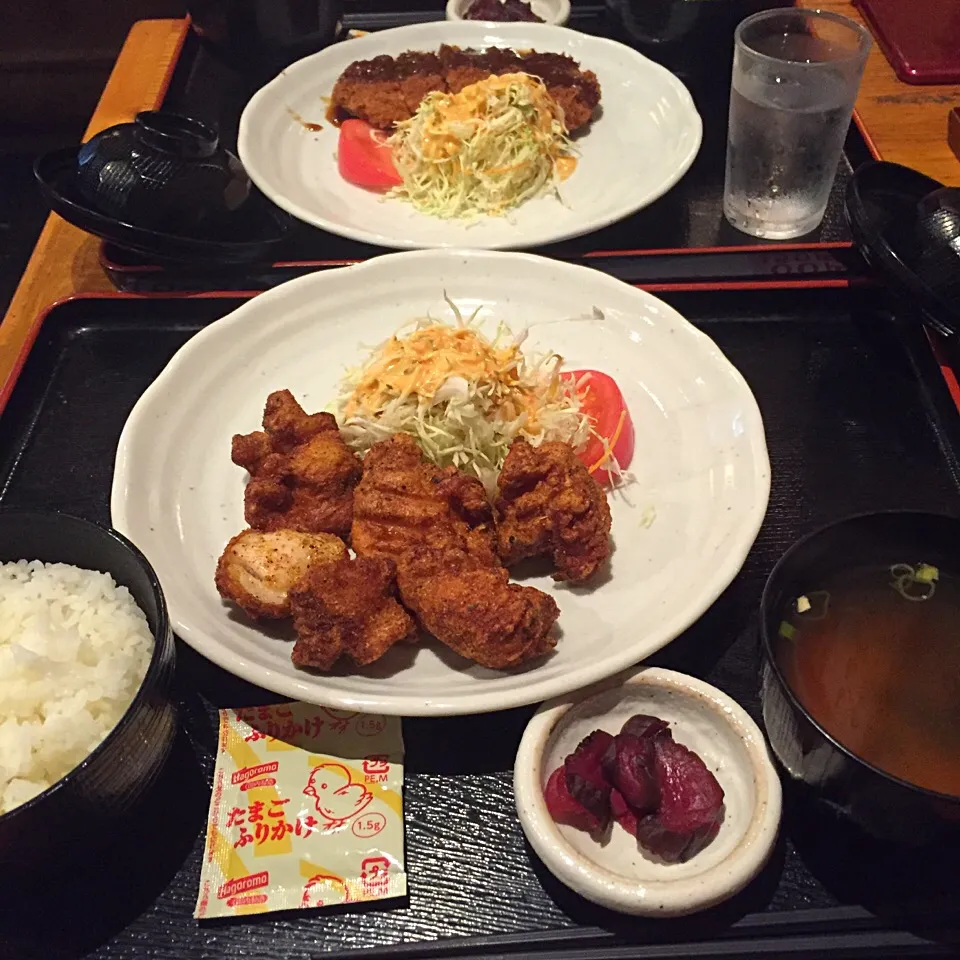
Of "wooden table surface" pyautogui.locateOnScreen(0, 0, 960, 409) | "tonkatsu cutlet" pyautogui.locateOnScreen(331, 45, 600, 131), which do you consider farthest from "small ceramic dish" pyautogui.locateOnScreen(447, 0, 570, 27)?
"wooden table surface" pyautogui.locateOnScreen(0, 0, 960, 409)

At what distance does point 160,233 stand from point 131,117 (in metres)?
1.35

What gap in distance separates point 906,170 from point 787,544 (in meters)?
1.59

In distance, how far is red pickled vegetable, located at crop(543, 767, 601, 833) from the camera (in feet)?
5.24

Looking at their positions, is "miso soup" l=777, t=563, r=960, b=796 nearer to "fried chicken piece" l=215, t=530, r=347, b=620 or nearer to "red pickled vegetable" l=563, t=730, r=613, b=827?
"red pickled vegetable" l=563, t=730, r=613, b=827

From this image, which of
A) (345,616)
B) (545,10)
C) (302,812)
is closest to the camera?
(302,812)

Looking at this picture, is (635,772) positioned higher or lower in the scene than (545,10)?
lower

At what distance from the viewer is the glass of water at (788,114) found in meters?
2.95

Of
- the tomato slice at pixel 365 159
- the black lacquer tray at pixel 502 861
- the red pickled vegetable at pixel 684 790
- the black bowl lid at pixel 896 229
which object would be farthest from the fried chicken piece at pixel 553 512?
the tomato slice at pixel 365 159

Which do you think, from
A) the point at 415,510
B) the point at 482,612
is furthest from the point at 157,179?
the point at 482,612

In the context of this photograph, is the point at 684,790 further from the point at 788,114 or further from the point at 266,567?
the point at 788,114

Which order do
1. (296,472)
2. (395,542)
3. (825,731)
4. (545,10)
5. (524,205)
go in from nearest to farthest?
1. (825,731)
2. (395,542)
3. (296,472)
4. (524,205)
5. (545,10)

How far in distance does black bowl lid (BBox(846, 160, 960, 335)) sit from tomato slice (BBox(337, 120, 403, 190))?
5.71ft

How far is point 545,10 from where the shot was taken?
4359mm

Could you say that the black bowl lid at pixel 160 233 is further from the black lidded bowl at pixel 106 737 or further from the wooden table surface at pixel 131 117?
the black lidded bowl at pixel 106 737
